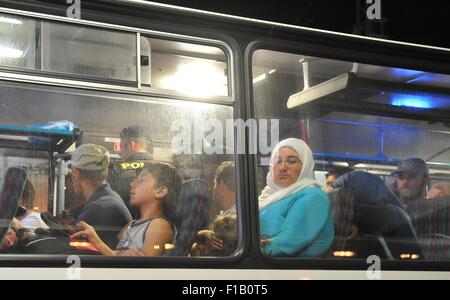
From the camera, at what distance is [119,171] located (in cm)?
354

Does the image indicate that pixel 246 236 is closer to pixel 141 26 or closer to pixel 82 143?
pixel 82 143

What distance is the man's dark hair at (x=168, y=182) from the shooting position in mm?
3623

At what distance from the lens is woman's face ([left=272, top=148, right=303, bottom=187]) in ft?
12.7

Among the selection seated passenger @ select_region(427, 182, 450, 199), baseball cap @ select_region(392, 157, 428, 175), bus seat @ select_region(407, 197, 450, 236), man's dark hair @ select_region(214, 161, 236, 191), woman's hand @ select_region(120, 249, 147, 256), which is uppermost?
baseball cap @ select_region(392, 157, 428, 175)

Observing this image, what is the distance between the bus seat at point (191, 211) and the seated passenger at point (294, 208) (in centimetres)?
31

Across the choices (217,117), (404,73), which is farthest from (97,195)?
(404,73)

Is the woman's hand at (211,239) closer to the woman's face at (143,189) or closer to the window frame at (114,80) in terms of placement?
the woman's face at (143,189)

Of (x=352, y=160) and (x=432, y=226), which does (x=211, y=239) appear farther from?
(x=432, y=226)

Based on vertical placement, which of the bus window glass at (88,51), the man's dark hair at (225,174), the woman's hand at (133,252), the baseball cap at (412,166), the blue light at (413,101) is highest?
the bus window glass at (88,51)

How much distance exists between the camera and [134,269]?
335cm

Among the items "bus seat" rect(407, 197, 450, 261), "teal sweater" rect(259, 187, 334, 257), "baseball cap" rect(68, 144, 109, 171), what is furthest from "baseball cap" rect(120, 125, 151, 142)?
"bus seat" rect(407, 197, 450, 261)

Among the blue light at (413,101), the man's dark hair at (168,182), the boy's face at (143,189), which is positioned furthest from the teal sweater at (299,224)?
the blue light at (413,101)

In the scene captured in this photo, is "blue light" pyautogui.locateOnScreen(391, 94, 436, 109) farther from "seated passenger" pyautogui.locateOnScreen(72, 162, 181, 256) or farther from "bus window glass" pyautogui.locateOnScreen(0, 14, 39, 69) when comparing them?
"bus window glass" pyautogui.locateOnScreen(0, 14, 39, 69)

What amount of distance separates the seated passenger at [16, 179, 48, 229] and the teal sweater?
3.87 ft
